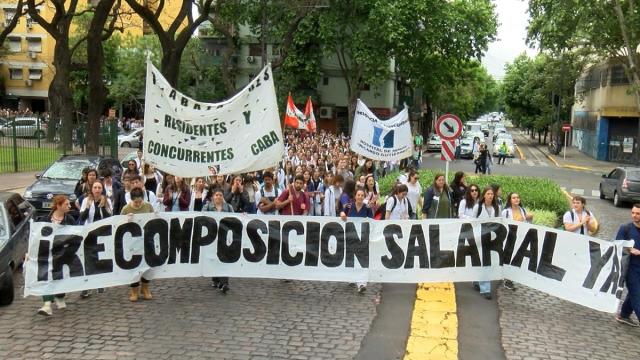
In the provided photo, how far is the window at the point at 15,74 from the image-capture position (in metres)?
64.4

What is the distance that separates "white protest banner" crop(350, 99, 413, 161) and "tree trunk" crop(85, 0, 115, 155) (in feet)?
42.4

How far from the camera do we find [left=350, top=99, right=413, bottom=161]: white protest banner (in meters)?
14.4

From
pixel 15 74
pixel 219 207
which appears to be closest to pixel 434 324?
pixel 219 207

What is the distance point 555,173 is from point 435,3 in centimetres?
1196

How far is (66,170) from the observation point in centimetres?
1566

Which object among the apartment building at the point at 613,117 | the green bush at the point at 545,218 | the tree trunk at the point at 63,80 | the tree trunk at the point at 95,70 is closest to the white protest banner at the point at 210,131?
the green bush at the point at 545,218

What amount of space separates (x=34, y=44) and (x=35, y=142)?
140ft

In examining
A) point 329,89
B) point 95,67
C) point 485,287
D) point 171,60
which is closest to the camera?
point 485,287

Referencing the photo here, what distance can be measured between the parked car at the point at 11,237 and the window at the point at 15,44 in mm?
60633

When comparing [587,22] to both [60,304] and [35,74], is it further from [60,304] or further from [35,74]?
[35,74]

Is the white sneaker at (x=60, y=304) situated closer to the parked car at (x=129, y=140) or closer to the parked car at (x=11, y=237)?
the parked car at (x=11, y=237)

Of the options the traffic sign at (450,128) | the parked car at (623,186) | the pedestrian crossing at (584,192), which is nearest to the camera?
the traffic sign at (450,128)

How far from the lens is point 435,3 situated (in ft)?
123

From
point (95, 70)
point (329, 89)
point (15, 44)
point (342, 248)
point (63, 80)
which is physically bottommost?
point (342, 248)
